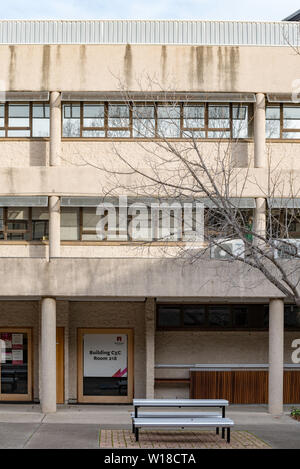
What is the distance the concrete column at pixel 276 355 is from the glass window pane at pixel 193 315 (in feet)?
8.21

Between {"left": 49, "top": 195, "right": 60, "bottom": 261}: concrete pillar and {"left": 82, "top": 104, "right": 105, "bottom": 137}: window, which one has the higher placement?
{"left": 82, "top": 104, "right": 105, "bottom": 137}: window

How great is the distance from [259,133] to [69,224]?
607 centimetres

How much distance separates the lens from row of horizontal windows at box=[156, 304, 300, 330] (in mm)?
21891

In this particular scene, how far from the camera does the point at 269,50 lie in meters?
20.2

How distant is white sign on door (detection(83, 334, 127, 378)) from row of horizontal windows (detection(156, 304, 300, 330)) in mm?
1357

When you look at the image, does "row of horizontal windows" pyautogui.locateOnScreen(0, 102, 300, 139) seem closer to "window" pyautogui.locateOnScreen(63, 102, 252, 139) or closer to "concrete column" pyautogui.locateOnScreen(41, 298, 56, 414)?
"window" pyautogui.locateOnScreen(63, 102, 252, 139)

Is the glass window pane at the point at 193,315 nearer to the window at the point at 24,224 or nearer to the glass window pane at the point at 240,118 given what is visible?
the window at the point at 24,224

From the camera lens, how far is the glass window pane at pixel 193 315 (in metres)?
21.9

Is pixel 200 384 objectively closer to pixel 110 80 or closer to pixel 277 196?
pixel 277 196

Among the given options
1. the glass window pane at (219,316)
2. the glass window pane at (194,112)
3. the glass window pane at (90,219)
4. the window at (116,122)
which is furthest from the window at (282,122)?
the glass window pane at (90,219)

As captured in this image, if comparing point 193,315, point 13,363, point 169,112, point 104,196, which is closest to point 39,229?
point 104,196

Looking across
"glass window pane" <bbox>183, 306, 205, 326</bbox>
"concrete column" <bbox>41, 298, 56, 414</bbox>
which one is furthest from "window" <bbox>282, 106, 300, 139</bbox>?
"concrete column" <bbox>41, 298, 56, 414</bbox>

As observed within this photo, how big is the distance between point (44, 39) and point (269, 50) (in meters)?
6.38

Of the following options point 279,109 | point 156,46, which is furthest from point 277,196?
point 156,46
